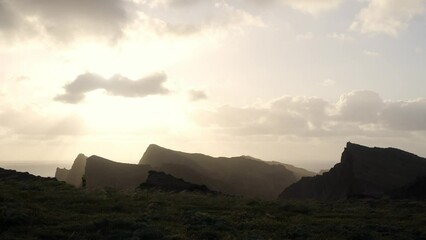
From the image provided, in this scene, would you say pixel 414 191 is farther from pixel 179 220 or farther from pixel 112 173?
A: pixel 112 173

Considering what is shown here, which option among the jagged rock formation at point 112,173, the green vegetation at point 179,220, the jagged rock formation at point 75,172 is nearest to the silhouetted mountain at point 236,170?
the jagged rock formation at point 112,173

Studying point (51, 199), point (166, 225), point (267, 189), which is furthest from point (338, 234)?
point (267, 189)

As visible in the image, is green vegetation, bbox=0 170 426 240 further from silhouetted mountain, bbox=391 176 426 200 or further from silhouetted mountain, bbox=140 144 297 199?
silhouetted mountain, bbox=140 144 297 199

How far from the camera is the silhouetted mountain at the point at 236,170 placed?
114 metres

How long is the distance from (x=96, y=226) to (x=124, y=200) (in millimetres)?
7983

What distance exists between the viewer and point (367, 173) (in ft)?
184

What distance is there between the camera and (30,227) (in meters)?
15.2

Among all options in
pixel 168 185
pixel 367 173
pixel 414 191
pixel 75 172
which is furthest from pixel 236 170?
pixel 168 185

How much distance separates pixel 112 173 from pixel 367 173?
187ft

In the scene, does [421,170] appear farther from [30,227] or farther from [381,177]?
[30,227]

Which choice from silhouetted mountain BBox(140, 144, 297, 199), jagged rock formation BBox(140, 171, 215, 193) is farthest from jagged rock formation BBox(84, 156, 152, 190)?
jagged rock formation BBox(140, 171, 215, 193)

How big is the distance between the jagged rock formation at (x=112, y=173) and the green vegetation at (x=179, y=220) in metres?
63.5

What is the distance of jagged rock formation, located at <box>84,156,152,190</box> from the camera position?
87.5 meters

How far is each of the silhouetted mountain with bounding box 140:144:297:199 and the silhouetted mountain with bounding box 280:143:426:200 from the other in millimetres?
42808
